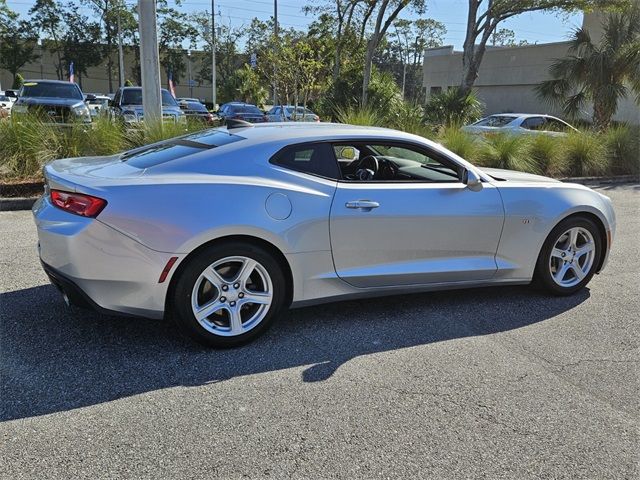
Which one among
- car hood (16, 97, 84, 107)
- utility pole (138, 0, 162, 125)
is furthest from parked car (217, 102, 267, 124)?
utility pole (138, 0, 162, 125)

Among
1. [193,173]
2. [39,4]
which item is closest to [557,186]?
[193,173]

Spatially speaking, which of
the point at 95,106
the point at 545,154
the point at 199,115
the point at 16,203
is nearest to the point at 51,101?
the point at 199,115

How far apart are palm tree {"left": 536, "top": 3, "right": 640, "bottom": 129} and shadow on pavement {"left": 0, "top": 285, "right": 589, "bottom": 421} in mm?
13763

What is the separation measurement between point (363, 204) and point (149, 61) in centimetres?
729

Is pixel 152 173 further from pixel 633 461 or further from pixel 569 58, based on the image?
pixel 569 58

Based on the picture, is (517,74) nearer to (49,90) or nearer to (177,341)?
(49,90)

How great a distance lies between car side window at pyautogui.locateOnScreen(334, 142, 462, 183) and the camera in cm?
430

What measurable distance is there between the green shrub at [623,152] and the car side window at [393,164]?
10688 mm

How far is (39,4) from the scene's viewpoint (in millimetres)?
59312

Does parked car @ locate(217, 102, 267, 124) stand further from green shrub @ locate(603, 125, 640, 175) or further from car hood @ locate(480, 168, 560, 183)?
car hood @ locate(480, 168, 560, 183)

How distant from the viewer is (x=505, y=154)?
36.8ft

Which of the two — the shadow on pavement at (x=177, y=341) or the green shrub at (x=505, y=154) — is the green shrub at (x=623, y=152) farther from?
the shadow on pavement at (x=177, y=341)

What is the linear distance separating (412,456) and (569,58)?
18.4 m

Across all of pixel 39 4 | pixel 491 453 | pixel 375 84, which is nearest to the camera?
pixel 491 453
